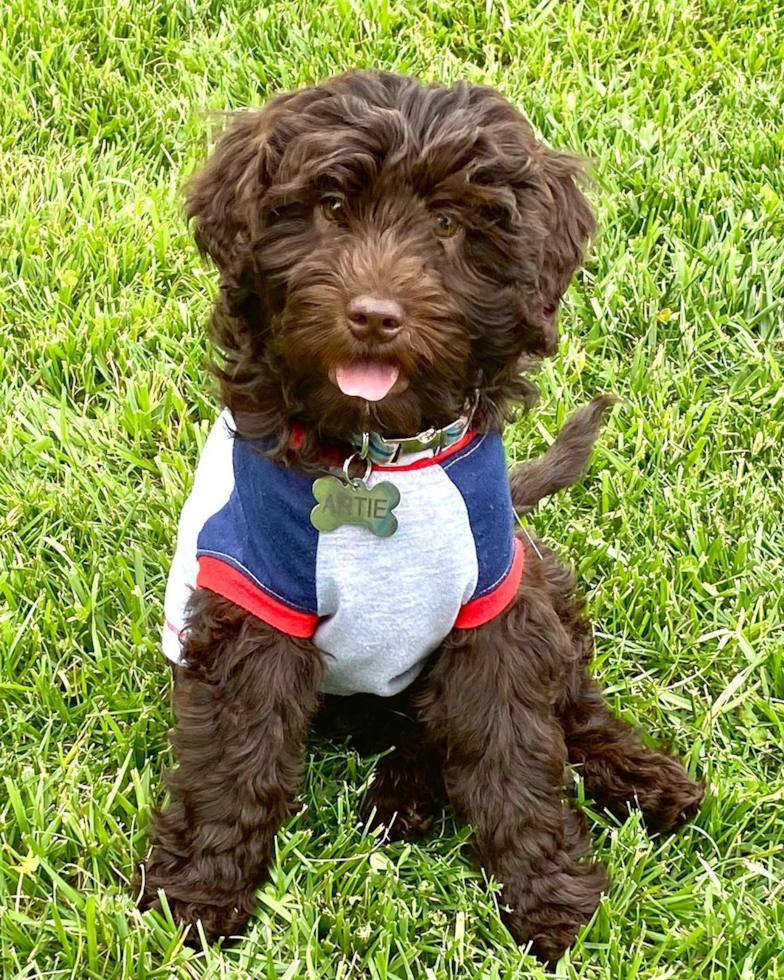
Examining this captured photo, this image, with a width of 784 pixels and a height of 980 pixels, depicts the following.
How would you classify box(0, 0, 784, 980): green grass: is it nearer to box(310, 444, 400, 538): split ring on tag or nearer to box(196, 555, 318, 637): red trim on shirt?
box(196, 555, 318, 637): red trim on shirt

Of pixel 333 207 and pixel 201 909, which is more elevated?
pixel 333 207

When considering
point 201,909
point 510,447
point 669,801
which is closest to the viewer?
point 201,909

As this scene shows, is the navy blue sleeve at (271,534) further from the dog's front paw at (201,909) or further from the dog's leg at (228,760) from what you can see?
the dog's front paw at (201,909)

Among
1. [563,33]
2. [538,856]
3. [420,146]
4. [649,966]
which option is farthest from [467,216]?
[563,33]

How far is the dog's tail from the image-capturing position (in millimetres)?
3422

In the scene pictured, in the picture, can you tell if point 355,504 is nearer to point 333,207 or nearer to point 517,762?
point 333,207

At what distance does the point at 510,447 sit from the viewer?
401 cm

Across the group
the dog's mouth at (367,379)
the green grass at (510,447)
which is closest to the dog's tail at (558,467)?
the green grass at (510,447)

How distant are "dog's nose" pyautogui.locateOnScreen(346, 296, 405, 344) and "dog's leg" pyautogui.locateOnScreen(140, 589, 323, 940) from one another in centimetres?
69

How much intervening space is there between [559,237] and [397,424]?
1.47 feet

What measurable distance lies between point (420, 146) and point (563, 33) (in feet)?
10.7

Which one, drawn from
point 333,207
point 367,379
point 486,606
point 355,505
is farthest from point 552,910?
point 333,207

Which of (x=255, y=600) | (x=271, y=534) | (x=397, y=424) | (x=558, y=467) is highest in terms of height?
(x=397, y=424)

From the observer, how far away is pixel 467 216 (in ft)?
7.98
